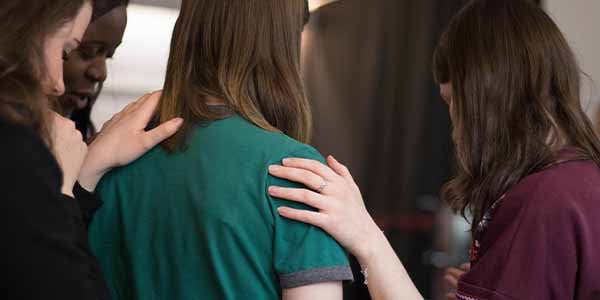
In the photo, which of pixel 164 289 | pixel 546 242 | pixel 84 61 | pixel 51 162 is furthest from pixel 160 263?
pixel 84 61

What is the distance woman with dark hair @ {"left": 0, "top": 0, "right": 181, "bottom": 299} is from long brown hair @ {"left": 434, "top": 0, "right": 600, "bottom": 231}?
0.55 metres

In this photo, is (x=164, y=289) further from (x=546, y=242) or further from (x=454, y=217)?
(x=454, y=217)

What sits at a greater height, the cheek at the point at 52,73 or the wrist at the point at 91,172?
the cheek at the point at 52,73

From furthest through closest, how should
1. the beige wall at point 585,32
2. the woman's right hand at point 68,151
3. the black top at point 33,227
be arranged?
the beige wall at point 585,32
the woman's right hand at point 68,151
the black top at point 33,227

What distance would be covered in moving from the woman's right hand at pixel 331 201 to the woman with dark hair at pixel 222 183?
0.05 feet

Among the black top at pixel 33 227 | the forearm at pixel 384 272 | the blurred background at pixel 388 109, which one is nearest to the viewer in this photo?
the black top at pixel 33 227

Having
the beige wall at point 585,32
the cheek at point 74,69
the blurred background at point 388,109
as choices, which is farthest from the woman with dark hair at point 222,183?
the beige wall at point 585,32

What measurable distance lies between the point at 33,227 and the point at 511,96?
2.75 ft

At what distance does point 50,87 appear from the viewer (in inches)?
37.8

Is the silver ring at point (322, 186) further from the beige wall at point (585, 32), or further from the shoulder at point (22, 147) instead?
the beige wall at point (585, 32)

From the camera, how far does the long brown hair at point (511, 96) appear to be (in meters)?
1.24

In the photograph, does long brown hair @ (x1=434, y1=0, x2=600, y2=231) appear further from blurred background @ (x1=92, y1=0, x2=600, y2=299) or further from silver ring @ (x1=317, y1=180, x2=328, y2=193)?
blurred background @ (x1=92, y1=0, x2=600, y2=299)

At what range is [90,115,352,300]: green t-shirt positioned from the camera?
998 mm

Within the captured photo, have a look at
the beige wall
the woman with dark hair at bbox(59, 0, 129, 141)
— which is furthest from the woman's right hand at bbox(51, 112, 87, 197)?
the beige wall
